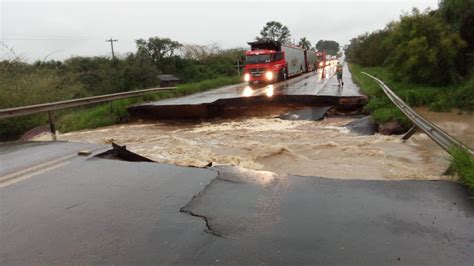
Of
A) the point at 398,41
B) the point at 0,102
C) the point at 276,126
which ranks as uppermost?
the point at 398,41

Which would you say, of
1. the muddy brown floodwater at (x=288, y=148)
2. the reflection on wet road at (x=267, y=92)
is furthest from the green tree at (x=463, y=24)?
the muddy brown floodwater at (x=288, y=148)

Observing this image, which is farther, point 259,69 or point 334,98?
point 259,69

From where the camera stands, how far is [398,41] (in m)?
17.1

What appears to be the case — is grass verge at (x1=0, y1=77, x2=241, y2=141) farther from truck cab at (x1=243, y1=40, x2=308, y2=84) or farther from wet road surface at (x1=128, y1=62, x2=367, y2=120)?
truck cab at (x1=243, y1=40, x2=308, y2=84)

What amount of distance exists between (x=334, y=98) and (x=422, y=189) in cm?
1104

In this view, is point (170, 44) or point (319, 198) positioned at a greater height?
point (170, 44)

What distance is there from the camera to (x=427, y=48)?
15055 mm

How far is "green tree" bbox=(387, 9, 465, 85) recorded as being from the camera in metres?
14.8

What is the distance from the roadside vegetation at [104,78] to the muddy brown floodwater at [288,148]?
2219 millimetres

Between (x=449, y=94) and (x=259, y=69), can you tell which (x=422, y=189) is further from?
(x=259, y=69)

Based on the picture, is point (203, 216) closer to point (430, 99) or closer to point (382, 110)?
point (382, 110)

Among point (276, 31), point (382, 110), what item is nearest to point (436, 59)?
point (382, 110)

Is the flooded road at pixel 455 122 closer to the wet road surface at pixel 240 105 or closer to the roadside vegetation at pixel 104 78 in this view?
the wet road surface at pixel 240 105

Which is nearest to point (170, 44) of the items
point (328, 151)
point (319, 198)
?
point (328, 151)
